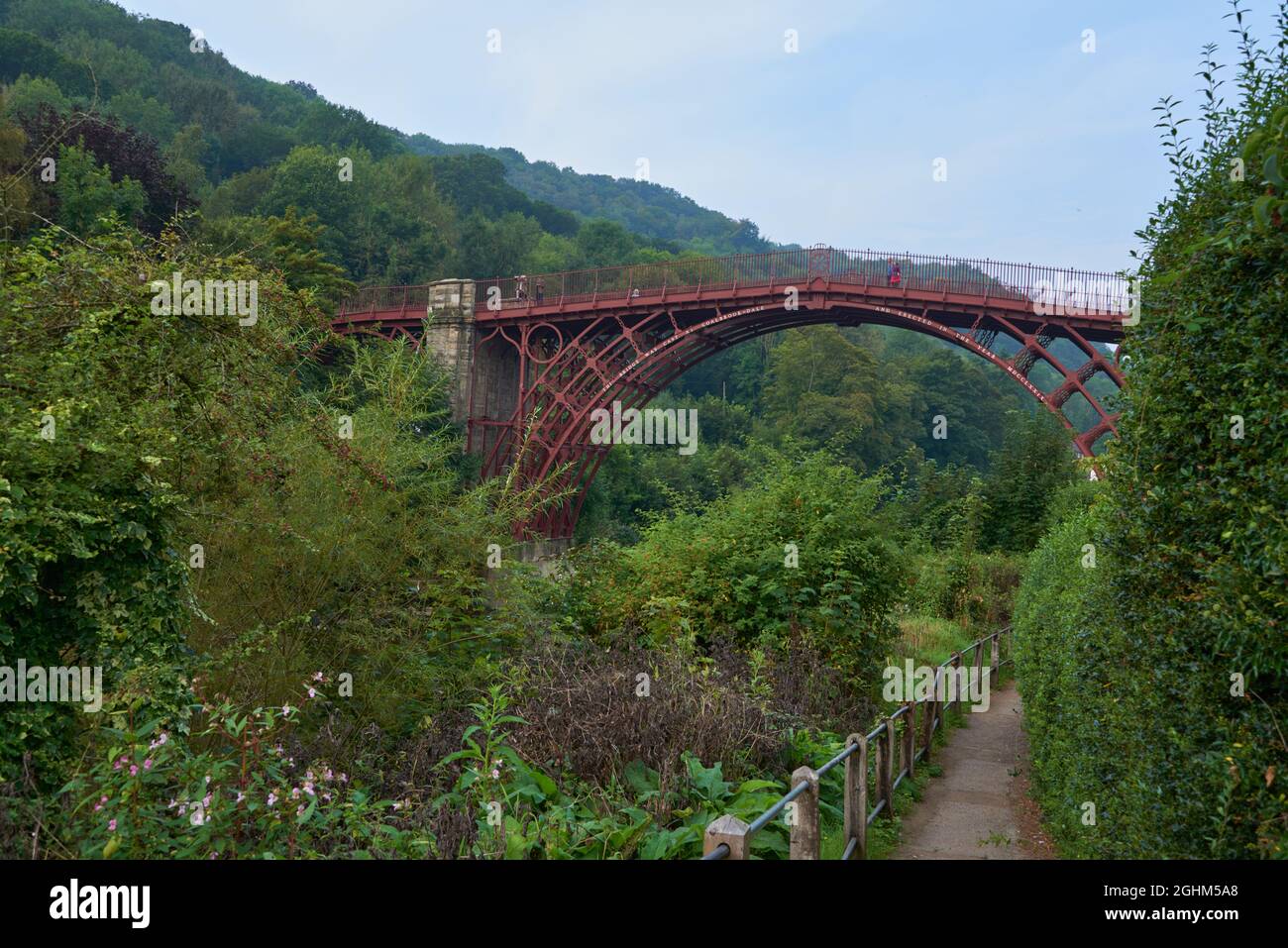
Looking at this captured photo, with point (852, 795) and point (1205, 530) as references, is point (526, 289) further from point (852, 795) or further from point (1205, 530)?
point (1205, 530)

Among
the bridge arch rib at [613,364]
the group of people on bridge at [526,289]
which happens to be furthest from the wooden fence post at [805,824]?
the group of people on bridge at [526,289]

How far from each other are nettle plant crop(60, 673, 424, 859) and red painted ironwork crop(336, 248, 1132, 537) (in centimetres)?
2018

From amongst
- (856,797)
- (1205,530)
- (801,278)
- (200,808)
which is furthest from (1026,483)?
(200,808)

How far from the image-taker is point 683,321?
105 ft

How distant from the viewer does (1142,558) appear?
453 centimetres

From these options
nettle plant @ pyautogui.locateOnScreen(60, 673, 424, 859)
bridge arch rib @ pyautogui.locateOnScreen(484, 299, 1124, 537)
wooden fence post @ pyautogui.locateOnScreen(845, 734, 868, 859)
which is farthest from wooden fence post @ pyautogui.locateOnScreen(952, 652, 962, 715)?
bridge arch rib @ pyautogui.locateOnScreen(484, 299, 1124, 537)

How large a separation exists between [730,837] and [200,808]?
2.14m

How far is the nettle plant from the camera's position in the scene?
4.16 m

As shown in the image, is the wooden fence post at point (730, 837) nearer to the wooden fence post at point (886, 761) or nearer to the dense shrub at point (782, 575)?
the wooden fence post at point (886, 761)

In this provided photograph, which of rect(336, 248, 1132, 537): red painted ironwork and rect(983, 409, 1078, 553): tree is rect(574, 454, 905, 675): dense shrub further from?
rect(983, 409, 1078, 553): tree

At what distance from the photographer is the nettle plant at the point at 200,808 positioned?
13.6 ft

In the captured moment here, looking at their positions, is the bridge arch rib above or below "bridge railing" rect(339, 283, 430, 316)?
below

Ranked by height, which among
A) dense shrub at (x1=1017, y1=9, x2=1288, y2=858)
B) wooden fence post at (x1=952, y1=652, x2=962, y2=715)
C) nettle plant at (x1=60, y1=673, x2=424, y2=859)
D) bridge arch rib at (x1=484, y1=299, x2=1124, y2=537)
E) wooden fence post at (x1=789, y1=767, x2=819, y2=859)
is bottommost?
wooden fence post at (x1=952, y1=652, x2=962, y2=715)
